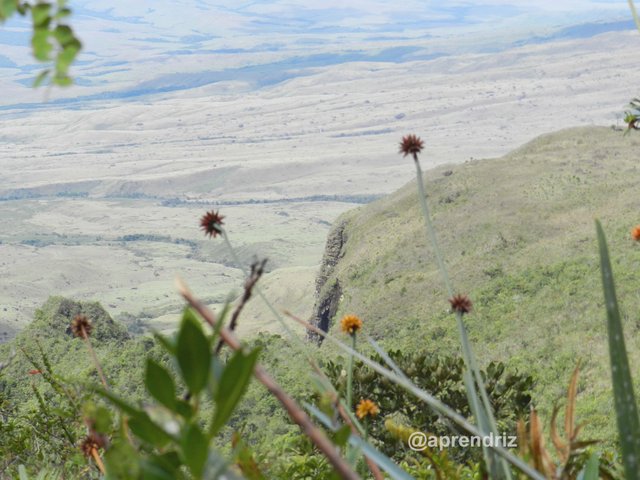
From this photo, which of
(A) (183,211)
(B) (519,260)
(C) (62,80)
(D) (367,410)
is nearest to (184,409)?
(C) (62,80)

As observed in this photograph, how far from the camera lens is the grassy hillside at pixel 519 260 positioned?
74.1 ft

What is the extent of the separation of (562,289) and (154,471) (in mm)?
28240

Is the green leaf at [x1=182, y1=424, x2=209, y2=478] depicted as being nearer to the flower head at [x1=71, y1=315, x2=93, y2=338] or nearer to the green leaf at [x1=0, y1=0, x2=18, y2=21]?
the green leaf at [x1=0, y1=0, x2=18, y2=21]

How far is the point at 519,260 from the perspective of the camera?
34.0m

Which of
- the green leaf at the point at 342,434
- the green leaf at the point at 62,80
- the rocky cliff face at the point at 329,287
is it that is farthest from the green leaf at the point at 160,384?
the rocky cliff face at the point at 329,287

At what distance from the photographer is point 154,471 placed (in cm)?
83

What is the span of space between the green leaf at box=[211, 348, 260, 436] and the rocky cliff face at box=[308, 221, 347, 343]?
1487 inches

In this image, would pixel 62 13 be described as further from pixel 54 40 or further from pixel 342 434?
pixel 342 434

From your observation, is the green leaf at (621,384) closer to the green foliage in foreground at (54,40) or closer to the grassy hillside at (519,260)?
the green foliage in foreground at (54,40)

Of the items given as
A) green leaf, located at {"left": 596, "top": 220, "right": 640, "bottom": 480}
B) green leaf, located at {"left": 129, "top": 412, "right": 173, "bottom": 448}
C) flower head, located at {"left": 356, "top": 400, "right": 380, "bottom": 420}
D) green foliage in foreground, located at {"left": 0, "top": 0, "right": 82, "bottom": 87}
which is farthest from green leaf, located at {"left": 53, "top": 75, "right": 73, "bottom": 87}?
flower head, located at {"left": 356, "top": 400, "right": 380, "bottom": 420}

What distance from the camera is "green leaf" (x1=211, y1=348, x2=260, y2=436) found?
80 cm

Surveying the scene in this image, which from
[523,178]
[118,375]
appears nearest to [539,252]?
[523,178]

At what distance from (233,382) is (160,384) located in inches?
3.1

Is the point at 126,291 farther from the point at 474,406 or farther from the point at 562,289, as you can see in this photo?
the point at 474,406
